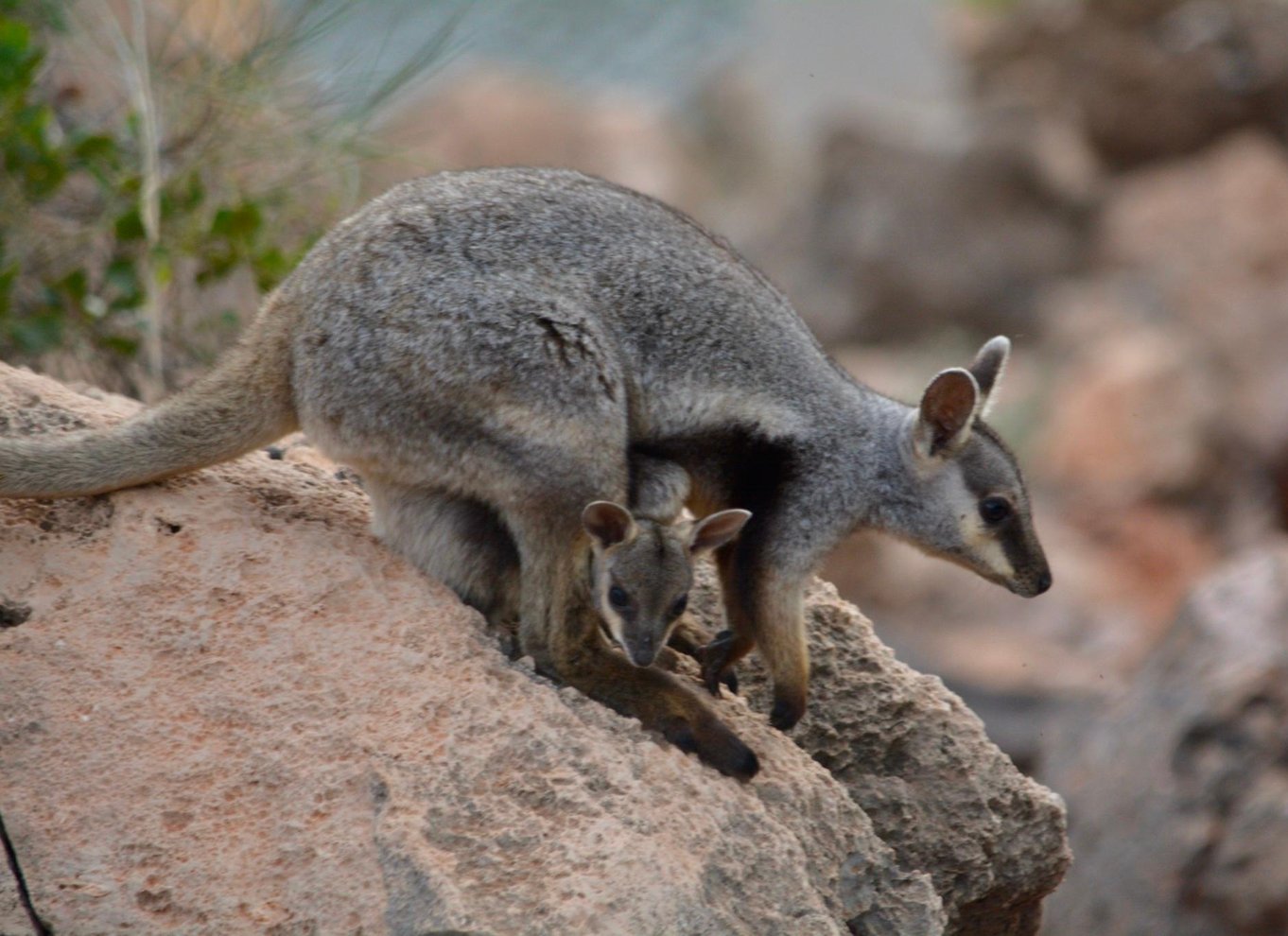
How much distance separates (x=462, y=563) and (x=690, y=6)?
27.1 m

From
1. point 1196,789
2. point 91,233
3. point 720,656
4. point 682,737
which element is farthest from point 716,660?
point 91,233

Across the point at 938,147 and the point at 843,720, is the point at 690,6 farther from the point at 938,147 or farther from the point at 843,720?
the point at 843,720

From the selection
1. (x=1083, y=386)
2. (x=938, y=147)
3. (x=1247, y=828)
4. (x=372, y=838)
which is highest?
(x=938, y=147)

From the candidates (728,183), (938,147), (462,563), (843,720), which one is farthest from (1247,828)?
(728,183)

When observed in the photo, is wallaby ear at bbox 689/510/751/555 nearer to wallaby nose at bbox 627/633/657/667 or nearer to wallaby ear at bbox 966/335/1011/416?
wallaby nose at bbox 627/633/657/667

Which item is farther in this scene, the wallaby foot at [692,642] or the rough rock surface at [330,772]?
the wallaby foot at [692,642]

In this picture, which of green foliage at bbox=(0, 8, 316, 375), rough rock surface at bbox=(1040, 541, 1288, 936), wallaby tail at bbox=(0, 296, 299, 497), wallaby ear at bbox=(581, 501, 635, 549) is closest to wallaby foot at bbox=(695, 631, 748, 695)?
wallaby ear at bbox=(581, 501, 635, 549)

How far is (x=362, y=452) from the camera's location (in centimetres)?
547

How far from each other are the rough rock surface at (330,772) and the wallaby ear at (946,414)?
Result: 1.11 metres

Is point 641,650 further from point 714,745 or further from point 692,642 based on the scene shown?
point 692,642

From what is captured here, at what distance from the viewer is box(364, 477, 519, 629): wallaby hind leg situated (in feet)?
18.4

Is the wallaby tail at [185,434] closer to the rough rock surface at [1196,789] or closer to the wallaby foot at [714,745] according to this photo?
the wallaby foot at [714,745]

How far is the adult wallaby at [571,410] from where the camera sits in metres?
5.38

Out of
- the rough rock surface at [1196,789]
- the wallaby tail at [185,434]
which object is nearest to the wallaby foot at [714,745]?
the wallaby tail at [185,434]
